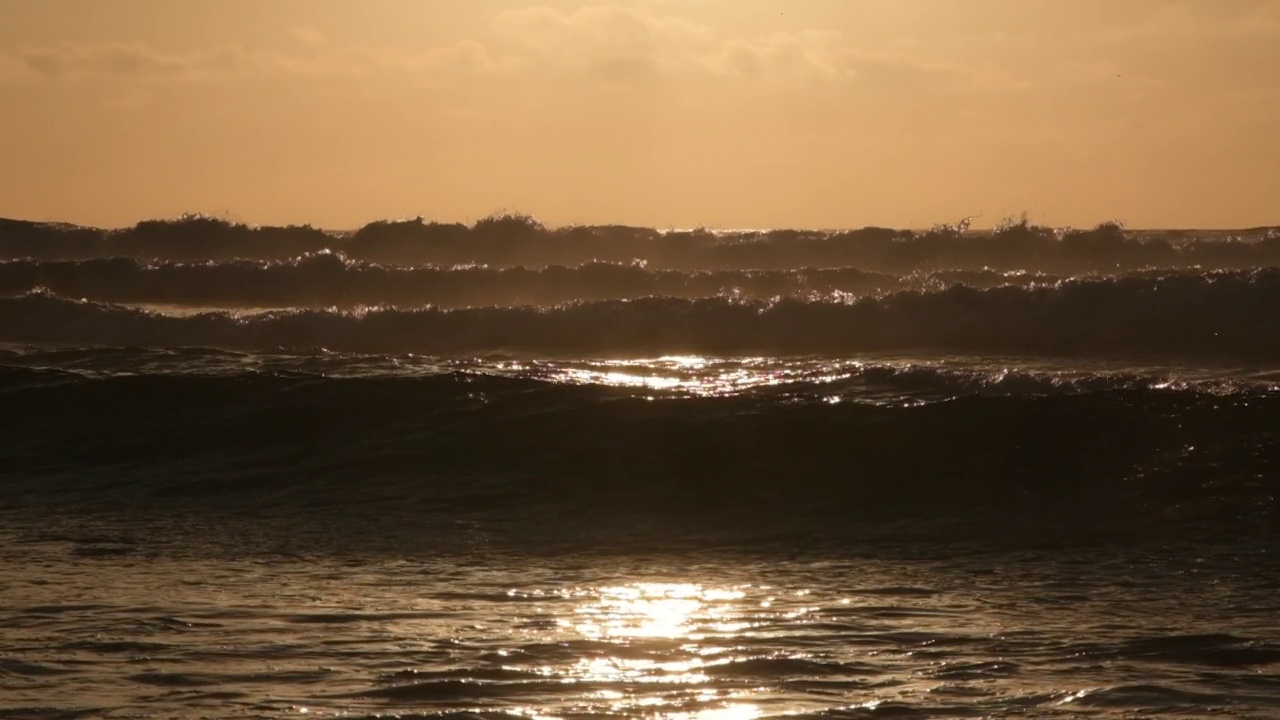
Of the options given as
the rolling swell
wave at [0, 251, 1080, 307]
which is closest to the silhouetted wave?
wave at [0, 251, 1080, 307]

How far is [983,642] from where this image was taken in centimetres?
609

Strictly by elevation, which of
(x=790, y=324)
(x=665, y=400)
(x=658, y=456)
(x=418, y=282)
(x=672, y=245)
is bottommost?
(x=658, y=456)

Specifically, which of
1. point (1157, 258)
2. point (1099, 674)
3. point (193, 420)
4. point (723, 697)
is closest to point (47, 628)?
point (723, 697)

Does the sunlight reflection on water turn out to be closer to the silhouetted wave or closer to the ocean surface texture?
the ocean surface texture

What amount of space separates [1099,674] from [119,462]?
823cm

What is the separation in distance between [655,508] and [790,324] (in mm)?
8929

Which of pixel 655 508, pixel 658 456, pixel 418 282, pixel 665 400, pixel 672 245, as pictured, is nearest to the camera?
pixel 655 508

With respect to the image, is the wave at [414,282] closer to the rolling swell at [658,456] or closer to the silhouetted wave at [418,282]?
the silhouetted wave at [418,282]

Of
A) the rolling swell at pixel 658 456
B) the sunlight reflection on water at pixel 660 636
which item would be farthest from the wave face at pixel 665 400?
the sunlight reflection on water at pixel 660 636

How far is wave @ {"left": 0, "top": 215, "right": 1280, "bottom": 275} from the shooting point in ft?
82.1

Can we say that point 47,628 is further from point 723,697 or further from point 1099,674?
point 1099,674

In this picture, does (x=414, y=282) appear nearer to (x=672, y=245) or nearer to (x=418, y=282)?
(x=418, y=282)

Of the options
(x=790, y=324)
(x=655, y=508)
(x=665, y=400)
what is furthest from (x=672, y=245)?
(x=655, y=508)

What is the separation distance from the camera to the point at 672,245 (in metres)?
26.2
